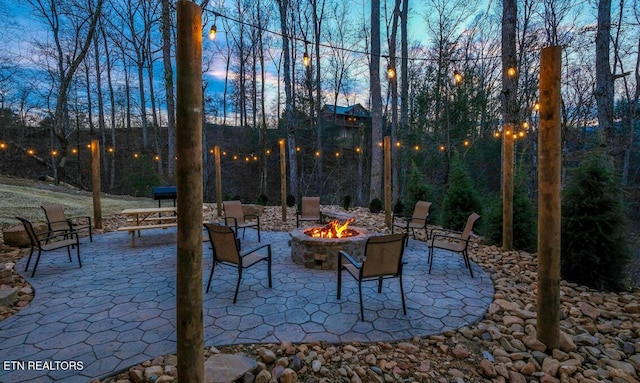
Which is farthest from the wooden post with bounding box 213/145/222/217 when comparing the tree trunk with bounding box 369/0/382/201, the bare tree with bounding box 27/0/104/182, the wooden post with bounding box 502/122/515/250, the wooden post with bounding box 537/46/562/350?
the bare tree with bounding box 27/0/104/182

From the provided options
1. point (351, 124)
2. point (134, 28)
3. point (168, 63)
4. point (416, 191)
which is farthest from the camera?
point (351, 124)

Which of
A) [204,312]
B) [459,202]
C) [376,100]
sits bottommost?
[204,312]

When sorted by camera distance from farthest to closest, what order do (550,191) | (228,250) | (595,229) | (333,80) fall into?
(333,80) → (595,229) → (228,250) → (550,191)

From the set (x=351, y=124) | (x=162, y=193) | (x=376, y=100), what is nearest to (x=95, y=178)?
(x=162, y=193)

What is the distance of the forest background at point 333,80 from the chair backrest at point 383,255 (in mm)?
4963

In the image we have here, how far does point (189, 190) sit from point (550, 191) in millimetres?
2673

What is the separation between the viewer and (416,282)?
389cm

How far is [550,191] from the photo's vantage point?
2420mm

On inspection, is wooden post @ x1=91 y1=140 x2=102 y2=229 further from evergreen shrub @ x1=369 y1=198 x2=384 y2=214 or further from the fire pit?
evergreen shrub @ x1=369 y1=198 x2=384 y2=214

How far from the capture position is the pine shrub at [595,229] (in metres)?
3.69

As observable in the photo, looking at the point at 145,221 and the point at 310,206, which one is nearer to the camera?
the point at 145,221

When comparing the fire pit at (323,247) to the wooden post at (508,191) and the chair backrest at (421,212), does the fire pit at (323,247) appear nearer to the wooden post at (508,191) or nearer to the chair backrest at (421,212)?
the chair backrest at (421,212)

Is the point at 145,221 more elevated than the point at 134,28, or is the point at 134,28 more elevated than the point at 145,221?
the point at 134,28

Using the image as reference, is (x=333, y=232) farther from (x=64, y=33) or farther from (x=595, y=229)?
(x=64, y=33)
